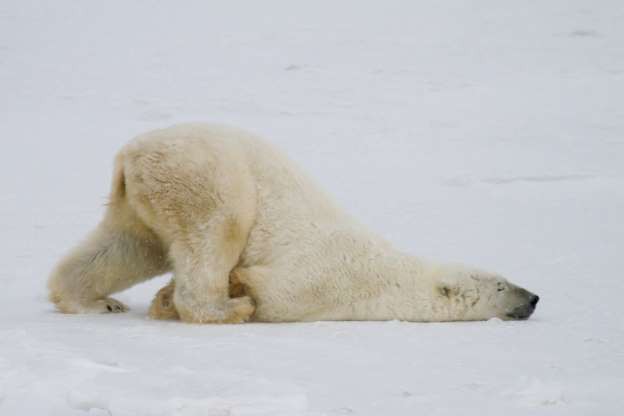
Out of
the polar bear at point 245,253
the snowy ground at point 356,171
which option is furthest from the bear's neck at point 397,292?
the snowy ground at point 356,171

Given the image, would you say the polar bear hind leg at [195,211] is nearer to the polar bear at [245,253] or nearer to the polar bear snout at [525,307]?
the polar bear at [245,253]

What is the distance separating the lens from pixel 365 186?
863 cm

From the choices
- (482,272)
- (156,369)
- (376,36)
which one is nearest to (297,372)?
(156,369)

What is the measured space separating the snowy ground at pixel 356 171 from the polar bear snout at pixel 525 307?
0.50ft

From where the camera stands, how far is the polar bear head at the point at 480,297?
5.44 meters

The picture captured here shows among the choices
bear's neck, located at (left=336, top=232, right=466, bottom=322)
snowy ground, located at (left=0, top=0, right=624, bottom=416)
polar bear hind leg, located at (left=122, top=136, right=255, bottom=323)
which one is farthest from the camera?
bear's neck, located at (left=336, top=232, right=466, bottom=322)

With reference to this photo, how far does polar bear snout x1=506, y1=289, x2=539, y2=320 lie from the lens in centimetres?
539

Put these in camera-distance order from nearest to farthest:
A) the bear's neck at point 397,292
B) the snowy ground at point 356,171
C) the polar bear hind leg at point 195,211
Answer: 1. the snowy ground at point 356,171
2. the polar bear hind leg at point 195,211
3. the bear's neck at point 397,292

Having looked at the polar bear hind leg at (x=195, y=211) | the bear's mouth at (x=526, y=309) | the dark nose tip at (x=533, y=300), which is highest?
the polar bear hind leg at (x=195, y=211)

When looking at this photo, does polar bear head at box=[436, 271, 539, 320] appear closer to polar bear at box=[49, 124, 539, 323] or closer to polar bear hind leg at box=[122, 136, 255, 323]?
polar bear at box=[49, 124, 539, 323]

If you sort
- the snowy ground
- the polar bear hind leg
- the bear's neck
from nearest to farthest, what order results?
the snowy ground < the polar bear hind leg < the bear's neck

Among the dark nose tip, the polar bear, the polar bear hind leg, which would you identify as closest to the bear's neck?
the polar bear

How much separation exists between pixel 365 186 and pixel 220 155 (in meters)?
3.40

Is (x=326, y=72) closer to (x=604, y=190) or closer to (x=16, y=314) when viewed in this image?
(x=604, y=190)
